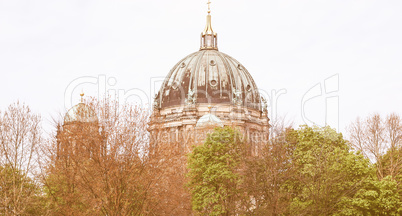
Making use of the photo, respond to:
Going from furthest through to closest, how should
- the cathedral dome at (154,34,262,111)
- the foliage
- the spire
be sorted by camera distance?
the spire, the cathedral dome at (154,34,262,111), the foliage

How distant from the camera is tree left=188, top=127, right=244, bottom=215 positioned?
3406 centimetres

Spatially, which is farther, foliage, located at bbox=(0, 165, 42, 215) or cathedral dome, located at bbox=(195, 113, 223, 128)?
cathedral dome, located at bbox=(195, 113, 223, 128)

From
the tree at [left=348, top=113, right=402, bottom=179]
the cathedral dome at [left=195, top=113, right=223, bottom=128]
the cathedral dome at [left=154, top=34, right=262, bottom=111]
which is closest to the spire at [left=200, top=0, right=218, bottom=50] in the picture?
the cathedral dome at [left=154, top=34, right=262, bottom=111]

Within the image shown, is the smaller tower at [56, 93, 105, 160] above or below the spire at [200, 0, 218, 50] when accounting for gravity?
below

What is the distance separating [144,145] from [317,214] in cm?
1086

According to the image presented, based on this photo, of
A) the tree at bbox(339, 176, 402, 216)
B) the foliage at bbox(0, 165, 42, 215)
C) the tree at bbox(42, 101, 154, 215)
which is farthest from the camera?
the tree at bbox(339, 176, 402, 216)

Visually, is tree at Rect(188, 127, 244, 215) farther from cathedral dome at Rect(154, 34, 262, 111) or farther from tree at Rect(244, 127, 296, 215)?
cathedral dome at Rect(154, 34, 262, 111)

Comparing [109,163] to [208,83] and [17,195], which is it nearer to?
[17,195]

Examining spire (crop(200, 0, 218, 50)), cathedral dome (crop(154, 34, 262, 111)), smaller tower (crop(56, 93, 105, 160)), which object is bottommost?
smaller tower (crop(56, 93, 105, 160))

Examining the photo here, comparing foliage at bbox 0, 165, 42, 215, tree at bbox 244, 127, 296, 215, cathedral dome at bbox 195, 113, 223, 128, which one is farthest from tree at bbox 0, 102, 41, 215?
cathedral dome at bbox 195, 113, 223, 128

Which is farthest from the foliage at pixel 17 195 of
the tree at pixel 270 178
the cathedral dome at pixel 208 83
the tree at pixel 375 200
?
the cathedral dome at pixel 208 83

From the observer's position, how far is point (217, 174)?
116 feet

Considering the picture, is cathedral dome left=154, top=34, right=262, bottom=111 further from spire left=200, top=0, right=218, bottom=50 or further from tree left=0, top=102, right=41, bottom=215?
tree left=0, top=102, right=41, bottom=215

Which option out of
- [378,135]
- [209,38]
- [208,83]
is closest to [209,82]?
[208,83]
